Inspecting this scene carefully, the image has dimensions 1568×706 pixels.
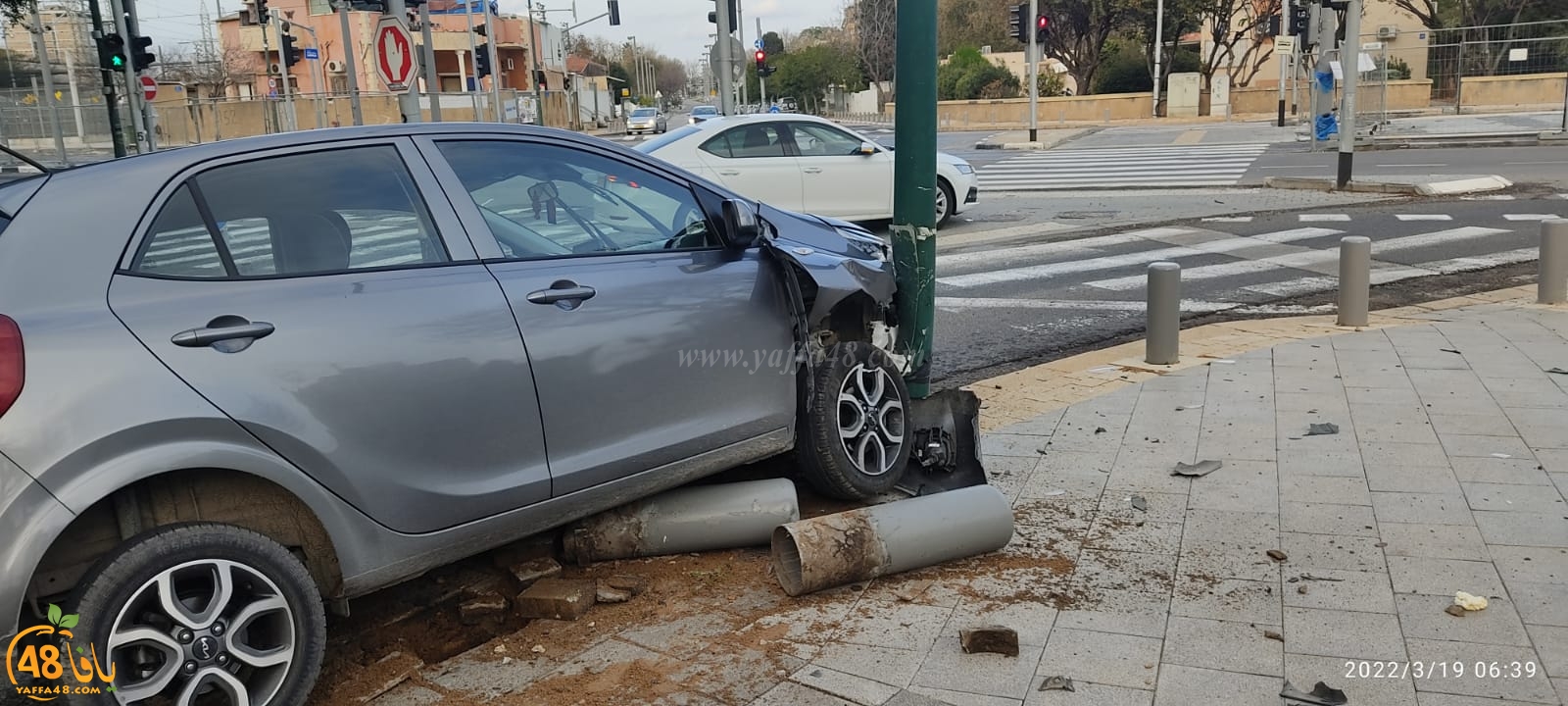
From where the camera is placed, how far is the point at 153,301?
3092mm

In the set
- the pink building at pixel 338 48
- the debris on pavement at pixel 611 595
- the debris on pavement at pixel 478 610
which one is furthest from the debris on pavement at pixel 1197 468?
the pink building at pixel 338 48

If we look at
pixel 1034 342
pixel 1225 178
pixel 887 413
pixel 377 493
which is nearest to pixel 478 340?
pixel 377 493

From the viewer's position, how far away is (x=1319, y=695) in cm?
338

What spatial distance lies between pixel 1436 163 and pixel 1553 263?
49.7 feet

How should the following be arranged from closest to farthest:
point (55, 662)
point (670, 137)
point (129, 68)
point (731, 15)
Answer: point (55, 662) < point (670, 137) < point (731, 15) < point (129, 68)

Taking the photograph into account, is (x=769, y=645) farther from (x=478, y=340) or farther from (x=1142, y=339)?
(x=1142, y=339)

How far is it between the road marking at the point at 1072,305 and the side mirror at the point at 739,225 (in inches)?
238

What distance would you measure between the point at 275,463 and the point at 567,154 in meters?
1.64

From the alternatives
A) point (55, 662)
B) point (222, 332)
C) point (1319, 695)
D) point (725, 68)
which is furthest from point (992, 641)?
point (725, 68)

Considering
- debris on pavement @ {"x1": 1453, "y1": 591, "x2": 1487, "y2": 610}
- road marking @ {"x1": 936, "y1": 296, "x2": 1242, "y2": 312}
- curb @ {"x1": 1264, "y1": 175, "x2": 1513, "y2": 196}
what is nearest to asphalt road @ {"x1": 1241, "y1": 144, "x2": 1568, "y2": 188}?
curb @ {"x1": 1264, "y1": 175, "x2": 1513, "y2": 196}

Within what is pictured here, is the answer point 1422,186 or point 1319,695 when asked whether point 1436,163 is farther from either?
point 1319,695

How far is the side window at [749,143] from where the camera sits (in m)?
13.7

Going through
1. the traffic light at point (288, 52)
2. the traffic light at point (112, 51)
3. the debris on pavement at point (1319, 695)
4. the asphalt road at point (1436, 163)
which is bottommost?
the debris on pavement at point (1319, 695)

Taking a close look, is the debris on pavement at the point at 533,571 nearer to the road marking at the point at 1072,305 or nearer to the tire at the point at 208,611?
the tire at the point at 208,611
